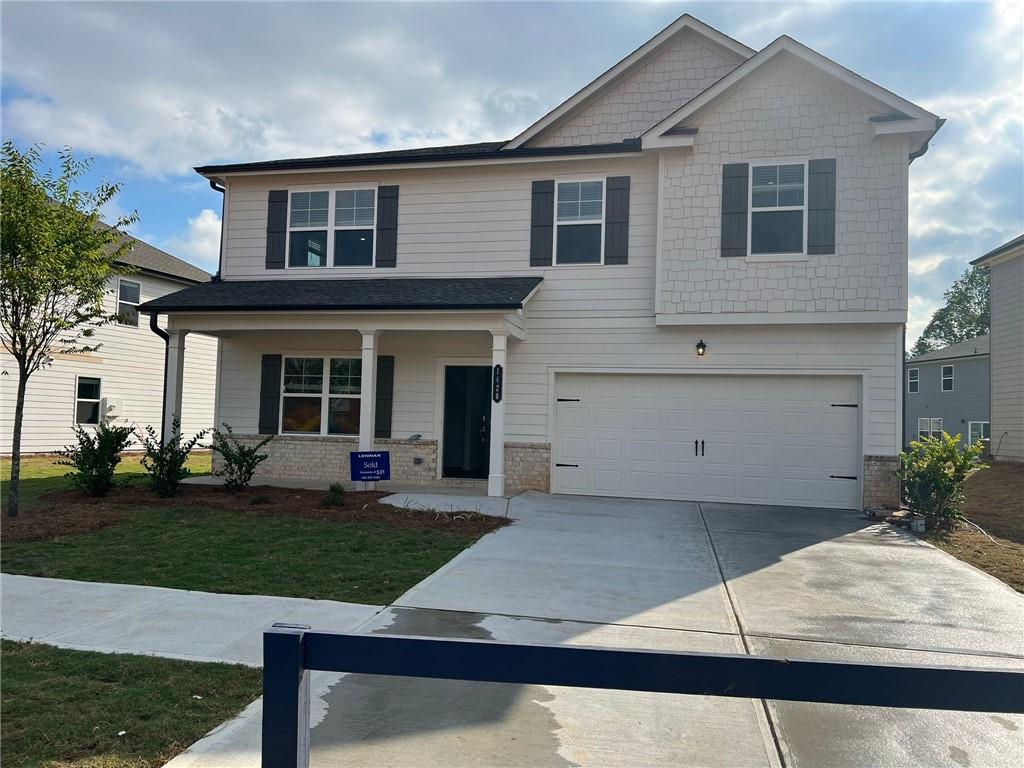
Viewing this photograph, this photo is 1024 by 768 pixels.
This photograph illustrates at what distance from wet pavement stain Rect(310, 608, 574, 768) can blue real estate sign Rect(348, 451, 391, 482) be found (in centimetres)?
701

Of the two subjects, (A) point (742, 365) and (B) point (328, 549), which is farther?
(A) point (742, 365)

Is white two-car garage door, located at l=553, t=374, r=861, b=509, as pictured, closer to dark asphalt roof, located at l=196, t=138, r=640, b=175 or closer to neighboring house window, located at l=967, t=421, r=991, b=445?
dark asphalt roof, located at l=196, t=138, r=640, b=175

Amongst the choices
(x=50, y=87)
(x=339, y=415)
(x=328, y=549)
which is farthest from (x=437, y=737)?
(x=50, y=87)

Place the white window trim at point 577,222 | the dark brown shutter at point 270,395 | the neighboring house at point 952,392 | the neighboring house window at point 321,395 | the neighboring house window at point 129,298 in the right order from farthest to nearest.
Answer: the neighboring house at point 952,392 < the neighboring house window at point 129,298 < the dark brown shutter at point 270,395 < the neighboring house window at point 321,395 < the white window trim at point 577,222

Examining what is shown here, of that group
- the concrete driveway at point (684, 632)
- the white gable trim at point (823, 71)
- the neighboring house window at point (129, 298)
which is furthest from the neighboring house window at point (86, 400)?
the white gable trim at point (823, 71)

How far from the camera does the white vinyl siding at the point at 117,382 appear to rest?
54.9 ft

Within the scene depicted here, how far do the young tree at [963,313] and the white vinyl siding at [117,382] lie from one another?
5361 cm

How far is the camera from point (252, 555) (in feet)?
22.9

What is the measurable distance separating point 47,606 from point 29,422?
14455 millimetres

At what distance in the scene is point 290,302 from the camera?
37.7 feet

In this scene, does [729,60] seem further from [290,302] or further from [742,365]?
[290,302]

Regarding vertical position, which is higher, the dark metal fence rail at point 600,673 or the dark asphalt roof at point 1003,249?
the dark asphalt roof at point 1003,249

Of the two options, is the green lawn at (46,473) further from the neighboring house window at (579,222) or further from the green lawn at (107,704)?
the neighboring house window at (579,222)

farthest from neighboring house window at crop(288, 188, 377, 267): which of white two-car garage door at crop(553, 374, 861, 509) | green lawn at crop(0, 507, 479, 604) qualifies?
green lawn at crop(0, 507, 479, 604)
